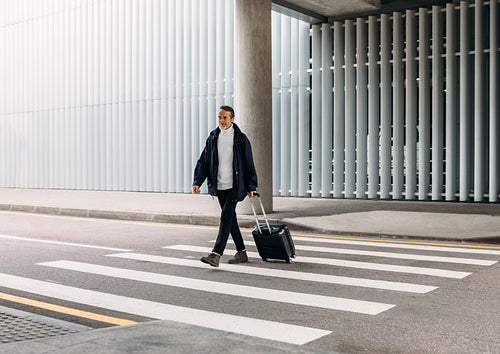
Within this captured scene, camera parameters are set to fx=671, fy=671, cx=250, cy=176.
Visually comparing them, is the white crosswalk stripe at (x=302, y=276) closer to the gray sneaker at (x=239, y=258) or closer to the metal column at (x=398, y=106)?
the gray sneaker at (x=239, y=258)

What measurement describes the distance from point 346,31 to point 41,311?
13.9m

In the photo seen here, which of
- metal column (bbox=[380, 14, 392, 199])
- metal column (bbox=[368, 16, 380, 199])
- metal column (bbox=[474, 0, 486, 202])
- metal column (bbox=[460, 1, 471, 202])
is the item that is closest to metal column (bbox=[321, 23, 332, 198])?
metal column (bbox=[368, 16, 380, 199])

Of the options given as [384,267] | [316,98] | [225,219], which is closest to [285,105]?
[316,98]

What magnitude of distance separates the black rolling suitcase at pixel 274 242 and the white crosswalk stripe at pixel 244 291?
1.32m

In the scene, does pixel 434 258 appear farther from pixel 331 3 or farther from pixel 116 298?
pixel 331 3

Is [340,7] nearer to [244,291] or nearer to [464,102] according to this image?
[464,102]

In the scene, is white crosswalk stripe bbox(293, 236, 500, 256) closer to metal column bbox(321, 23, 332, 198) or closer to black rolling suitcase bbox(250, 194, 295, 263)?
black rolling suitcase bbox(250, 194, 295, 263)

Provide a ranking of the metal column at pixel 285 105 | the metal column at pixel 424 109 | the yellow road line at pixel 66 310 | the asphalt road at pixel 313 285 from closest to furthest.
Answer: the asphalt road at pixel 313 285 → the yellow road line at pixel 66 310 → the metal column at pixel 424 109 → the metal column at pixel 285 105

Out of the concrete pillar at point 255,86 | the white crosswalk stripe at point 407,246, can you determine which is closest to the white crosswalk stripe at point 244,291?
the white crosswalk stripe at point 407,246

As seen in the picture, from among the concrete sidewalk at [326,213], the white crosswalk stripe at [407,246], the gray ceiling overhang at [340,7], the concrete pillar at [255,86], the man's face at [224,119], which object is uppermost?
the gray ceiling overhang at [340,7]

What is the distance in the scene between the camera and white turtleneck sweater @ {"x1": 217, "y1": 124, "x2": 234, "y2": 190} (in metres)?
8.45

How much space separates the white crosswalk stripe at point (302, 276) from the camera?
275 inches

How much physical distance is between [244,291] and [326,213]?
24.5 ft

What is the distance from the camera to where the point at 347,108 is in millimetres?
18203
